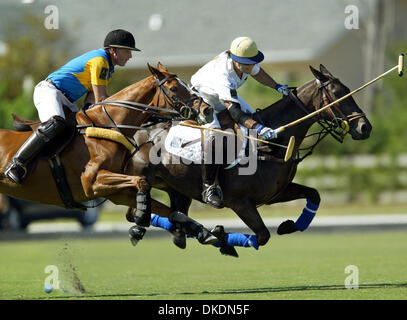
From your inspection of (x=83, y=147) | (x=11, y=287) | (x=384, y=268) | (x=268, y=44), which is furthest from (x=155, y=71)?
(x=268, y=44)

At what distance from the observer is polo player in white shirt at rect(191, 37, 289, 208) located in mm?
8812

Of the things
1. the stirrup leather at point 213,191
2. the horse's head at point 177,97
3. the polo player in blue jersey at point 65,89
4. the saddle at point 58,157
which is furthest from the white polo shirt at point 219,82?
the saddle at point 58,157

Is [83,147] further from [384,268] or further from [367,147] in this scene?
[367,147]

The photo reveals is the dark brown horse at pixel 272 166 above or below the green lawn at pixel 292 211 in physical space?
below

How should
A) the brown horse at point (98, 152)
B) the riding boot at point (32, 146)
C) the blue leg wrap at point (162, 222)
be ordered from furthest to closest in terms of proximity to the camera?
1. the blue leg wrap at point (162, 222)
2. the brown horse at point (98, 152)
3. the riding boot at point (32, 146)

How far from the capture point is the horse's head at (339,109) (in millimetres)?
8805

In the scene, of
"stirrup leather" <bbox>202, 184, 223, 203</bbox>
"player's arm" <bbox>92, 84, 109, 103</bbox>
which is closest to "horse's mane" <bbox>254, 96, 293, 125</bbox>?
"stirrup leather" <bbox>202, 184, 223, 203</bbox>

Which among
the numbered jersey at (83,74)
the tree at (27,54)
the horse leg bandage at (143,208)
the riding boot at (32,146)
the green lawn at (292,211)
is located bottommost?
the horse leg bandage at (143,208)

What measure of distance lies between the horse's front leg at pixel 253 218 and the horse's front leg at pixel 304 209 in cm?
46

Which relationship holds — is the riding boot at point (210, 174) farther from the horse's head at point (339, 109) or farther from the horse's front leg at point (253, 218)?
the horse's head at point (339, 109)

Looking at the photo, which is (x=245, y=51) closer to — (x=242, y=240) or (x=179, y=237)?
(x=242, y=240)

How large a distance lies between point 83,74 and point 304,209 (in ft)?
9.55

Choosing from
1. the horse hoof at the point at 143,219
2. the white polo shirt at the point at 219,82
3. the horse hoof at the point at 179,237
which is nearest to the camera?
the horse hoof at the point at 143,219
